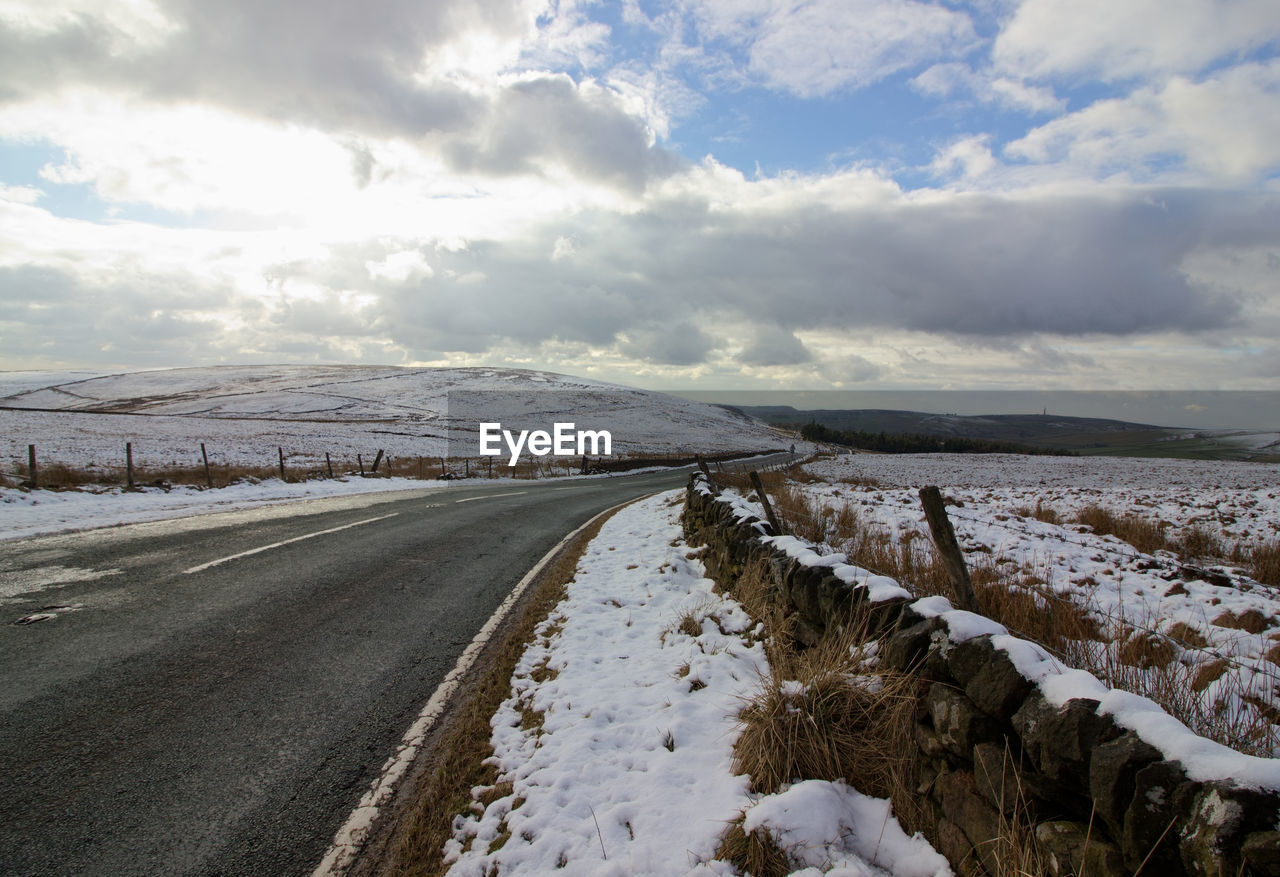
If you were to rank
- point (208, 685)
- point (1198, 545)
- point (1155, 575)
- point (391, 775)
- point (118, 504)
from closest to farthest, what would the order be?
1. point (391, 775)
2. point (208, 685)
3. point (1155, 575)
4. point (1198, 545)
5. point (118, 504)

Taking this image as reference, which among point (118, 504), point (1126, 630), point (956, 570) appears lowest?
point (118, 504)

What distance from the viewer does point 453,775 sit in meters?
3.71

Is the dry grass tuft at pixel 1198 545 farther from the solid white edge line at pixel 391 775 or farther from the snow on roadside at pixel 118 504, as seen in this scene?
the snow on roadside at pixel 118 504

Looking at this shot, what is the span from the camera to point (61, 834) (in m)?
2.98

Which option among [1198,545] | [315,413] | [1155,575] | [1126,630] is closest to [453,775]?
[1126,630]

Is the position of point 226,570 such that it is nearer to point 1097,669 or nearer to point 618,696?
point 618,696

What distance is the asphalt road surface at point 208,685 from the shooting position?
10.1 feet

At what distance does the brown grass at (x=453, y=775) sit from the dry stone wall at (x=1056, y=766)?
2.49 meters

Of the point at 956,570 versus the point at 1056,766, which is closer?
the point at 1056,766

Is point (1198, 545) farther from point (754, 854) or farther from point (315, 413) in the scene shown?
point (315, 413)

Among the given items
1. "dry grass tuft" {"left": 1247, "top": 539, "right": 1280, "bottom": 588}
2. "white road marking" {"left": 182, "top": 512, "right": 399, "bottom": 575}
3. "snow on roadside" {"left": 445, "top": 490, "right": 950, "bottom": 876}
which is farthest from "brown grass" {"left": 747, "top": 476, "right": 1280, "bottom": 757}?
"white road marking" {"left": 182, "top": 512, "right": 399, "bottom": 575}

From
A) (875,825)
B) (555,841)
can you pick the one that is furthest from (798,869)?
(555,841)

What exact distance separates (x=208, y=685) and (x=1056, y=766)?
535 cm

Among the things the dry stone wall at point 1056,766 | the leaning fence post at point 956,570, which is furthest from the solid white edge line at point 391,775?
the leaning fence post at point 956,570
